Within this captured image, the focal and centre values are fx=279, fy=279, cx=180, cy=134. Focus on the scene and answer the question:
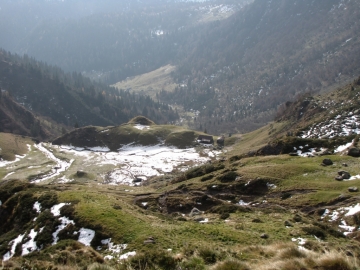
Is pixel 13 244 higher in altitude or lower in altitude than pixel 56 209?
lower

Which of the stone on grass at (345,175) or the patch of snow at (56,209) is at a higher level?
the stone on grass at (345,175)

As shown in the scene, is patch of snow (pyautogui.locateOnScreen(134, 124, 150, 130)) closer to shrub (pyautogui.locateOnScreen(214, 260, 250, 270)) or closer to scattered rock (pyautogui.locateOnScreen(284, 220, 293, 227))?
scattered rock (pyautogui.locateOnScreen(284, 220, 293, 227))

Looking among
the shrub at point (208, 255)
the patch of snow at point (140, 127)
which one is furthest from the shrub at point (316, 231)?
the patch of snow at point (140, 127)

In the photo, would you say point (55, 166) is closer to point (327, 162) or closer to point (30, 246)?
point (30, 246)

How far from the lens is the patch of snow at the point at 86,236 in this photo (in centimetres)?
2082

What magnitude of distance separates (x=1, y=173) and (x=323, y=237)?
113956 millimetres

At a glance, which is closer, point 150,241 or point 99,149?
point 150,241

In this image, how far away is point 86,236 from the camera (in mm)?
21328

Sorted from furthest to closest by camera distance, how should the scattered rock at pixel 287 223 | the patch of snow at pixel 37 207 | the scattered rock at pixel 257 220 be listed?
the patch of snow at pixel 37 207 < the scattered rock at pixel 257 220 < the scattered rock at pixel 287 223

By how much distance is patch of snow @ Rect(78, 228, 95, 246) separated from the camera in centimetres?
2082

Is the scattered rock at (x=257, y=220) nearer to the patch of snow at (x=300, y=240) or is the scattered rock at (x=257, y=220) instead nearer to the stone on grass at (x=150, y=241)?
the patch of snow at (x=300, y=240)

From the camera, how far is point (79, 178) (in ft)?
308

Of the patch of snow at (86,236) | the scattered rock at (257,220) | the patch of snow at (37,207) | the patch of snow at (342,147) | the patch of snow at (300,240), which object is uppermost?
the patch of snow at (342,147)

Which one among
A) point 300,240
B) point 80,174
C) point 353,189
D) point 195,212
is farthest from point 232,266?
point 80,174
